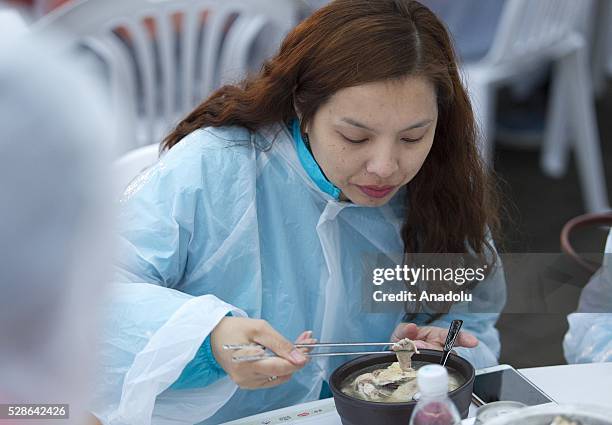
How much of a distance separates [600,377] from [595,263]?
0.25 m

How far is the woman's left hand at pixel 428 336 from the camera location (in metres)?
1.09

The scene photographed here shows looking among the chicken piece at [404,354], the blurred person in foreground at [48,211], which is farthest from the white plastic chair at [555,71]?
the blurred person in foreground at [48,211]

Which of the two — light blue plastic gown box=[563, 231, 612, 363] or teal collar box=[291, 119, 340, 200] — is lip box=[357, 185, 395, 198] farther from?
light blue plastic gown box=[563, 231, 612, 363]

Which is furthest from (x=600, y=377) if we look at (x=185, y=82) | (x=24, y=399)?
(x=185, y=82)

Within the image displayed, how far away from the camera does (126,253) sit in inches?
43.4

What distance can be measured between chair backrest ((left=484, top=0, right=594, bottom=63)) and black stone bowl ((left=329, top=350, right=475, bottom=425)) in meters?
1.72

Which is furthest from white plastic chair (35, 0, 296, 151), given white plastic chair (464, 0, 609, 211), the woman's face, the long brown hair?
the woman's face

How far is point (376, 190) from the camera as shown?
3.82 feet

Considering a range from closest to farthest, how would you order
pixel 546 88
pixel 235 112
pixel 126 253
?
1. pixel 126 253
2. pixel 235 112
3. pixel 546 88

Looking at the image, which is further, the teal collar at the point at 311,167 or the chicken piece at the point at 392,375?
the teal collar at the point at 311,167

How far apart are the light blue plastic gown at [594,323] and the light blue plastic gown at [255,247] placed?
113 mm

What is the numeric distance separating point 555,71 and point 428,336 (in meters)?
2.30

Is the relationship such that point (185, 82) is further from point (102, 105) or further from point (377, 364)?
point (102, 105)

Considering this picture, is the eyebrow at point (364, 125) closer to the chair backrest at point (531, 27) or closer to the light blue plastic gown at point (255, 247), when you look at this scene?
the light blue plastic gown at point (255, 247)
